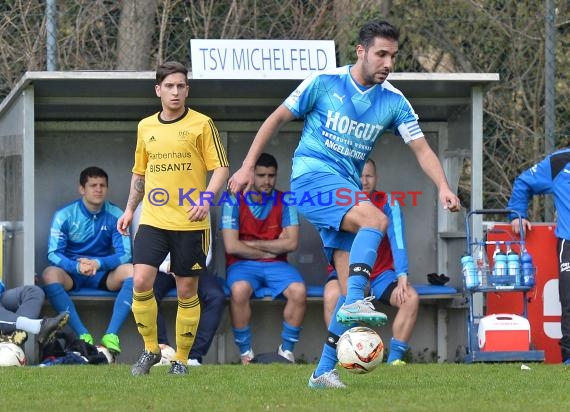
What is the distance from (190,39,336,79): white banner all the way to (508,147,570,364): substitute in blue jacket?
1.87 m

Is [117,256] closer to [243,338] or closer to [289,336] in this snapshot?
[243,338]

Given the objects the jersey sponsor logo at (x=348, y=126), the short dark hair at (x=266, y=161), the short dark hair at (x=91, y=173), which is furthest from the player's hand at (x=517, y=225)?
the short dark hair at (x=91, y=173)

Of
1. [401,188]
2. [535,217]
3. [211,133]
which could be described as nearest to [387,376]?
[211,133]

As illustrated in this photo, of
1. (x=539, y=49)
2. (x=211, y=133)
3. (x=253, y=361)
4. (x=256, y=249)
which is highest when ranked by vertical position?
(x=539, y=49)

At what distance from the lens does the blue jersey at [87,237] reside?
1024 centimetres

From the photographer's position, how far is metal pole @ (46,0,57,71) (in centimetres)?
1029

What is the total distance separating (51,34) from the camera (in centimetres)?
1041

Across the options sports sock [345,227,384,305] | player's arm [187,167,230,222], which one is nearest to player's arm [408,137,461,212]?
sports sock [345,227,384,305]

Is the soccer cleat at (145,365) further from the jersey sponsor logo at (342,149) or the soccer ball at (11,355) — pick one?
the jersey sponsor logo at (342,149)

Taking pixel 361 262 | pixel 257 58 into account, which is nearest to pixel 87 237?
pixel 257 58

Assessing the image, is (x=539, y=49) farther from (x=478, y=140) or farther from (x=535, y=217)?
(x=478, y=140)

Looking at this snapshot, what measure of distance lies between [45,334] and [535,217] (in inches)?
209

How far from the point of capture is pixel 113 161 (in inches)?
436

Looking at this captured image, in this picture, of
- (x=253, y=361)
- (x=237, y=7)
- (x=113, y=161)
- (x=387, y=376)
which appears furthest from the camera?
(x=237, y=7)
